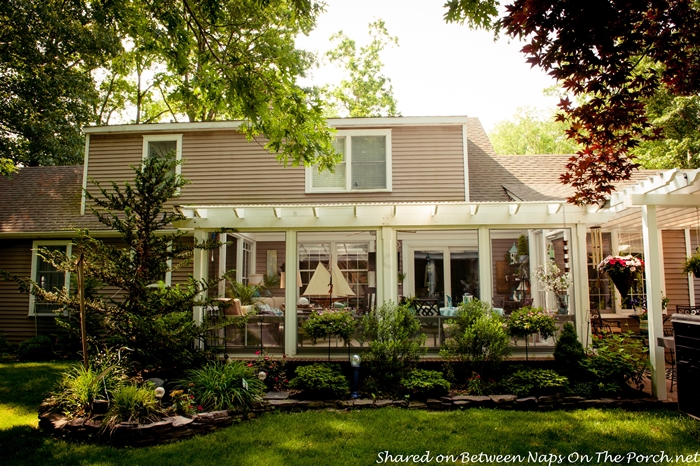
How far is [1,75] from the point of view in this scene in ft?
54.2

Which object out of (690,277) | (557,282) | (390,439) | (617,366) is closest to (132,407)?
(390,439)

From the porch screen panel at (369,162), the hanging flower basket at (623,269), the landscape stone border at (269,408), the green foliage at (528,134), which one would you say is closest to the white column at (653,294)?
the landscape stone border at (269,408)

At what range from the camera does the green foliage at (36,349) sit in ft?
36.7

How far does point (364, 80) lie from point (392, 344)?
18.9m

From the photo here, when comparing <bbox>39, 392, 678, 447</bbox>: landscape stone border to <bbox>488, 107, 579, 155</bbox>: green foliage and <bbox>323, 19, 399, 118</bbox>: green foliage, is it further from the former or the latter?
<bbox>488, 107, 579, 155</bbox>: green foliage

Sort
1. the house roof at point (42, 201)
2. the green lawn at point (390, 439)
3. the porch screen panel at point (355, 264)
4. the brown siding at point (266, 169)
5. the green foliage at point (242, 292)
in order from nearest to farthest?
the green lawn at point (390, 439) < the green foliage at point (242, 292) < the porch screen panel at point (355, 264) < the brown siding at point (266, 169) < the house roof at point (42, 201)

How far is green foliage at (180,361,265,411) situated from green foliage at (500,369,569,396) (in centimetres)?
353

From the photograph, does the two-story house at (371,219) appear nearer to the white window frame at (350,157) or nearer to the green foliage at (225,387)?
the white window frame at (350,157)

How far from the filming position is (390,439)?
5375 millimetres

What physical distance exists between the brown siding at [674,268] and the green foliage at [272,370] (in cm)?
898

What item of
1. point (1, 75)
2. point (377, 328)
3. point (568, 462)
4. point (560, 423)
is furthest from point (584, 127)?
point (1, 75)

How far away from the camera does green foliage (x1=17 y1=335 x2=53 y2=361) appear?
11.2 meters

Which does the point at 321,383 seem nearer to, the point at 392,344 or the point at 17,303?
the point at 392,344

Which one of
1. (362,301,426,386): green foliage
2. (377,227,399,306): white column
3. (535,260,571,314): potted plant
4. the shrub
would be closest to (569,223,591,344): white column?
(535,260,571,314): potted plant
